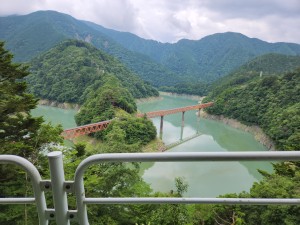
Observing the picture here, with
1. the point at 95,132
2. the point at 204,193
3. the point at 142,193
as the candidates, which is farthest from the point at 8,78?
the point at 95,132

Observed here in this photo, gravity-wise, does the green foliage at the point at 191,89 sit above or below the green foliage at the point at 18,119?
below

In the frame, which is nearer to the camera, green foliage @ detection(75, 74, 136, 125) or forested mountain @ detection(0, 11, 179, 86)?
green foliage @ detection(75, 74, 136, 125)

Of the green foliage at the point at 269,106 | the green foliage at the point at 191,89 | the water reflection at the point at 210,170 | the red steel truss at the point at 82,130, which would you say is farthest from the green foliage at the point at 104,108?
the green foliage at the point at 191,89

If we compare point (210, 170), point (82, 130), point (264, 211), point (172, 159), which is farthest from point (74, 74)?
point (172, 159)

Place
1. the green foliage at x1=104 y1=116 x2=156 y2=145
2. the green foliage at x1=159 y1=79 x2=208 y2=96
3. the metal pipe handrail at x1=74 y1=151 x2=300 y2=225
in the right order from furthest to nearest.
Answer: the green foliage at x1=159 y1=79 x2=208 y2=96
the green foliage at x1=104 y1=116 x2=156 y2=145
the metal pipe handrail at x1=74 y1=151 x2=300 y2=225

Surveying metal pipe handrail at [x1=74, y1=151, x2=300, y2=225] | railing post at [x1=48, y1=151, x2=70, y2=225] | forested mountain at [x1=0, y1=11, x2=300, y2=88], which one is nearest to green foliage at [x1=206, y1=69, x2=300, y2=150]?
metal pipe handrail at [x1=74, y1=151, x2=300, y2=225]

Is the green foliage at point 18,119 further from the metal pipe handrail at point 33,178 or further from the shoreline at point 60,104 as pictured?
the shoreline at point 60,104

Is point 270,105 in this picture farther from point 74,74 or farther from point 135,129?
point 74,74

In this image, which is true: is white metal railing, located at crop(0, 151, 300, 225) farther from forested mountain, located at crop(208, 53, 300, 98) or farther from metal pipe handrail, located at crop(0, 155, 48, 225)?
forested mountain, located at crop(208, 53, 300, 98)
